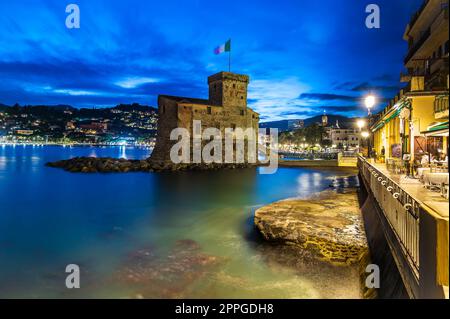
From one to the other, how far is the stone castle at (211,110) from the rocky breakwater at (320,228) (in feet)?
112

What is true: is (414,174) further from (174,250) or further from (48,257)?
(48,257)

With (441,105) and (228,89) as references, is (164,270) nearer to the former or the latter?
(441,105)

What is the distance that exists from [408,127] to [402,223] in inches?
414

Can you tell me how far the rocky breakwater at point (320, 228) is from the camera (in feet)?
31.6

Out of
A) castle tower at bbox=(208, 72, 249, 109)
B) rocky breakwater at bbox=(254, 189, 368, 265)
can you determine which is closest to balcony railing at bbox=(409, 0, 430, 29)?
rocky breakwater at bbox=(254, 189, 368, 265)

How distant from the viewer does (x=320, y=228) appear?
10.8 m

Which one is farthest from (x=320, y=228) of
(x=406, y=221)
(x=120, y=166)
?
(x=120, y=166)

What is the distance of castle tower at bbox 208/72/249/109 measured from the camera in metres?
50.3

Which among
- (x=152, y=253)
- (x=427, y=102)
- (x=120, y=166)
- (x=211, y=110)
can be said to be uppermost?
(x=211, y=110)

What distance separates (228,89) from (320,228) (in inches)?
1667
